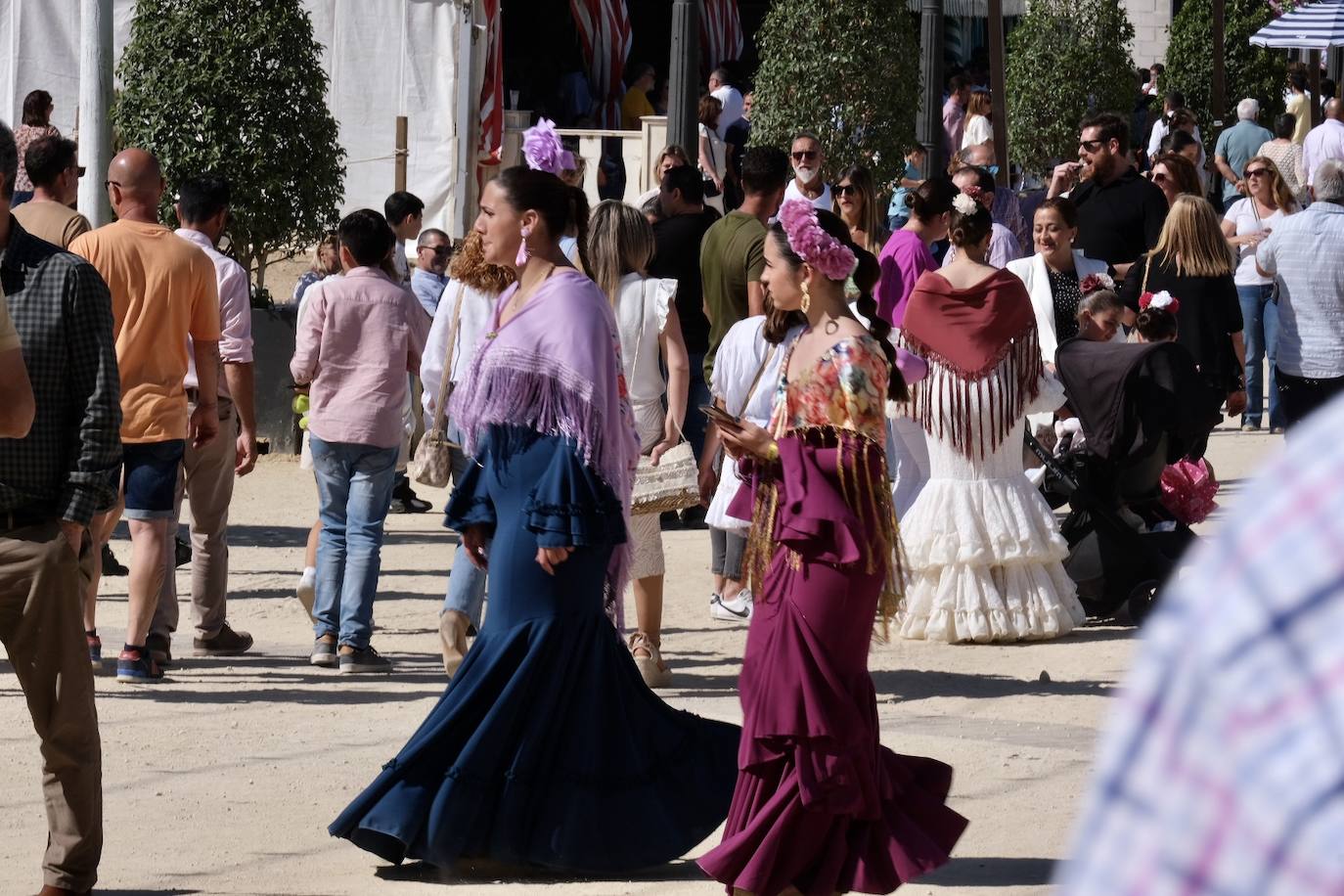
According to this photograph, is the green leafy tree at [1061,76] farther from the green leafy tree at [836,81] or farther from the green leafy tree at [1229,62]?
the green leafy tree at [836,81]

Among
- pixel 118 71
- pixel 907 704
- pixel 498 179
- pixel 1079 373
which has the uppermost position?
pixel 118 71

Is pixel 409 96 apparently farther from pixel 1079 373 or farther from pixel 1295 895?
pixel 1295 895

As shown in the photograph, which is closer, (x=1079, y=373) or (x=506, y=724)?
(x=506, y=724)

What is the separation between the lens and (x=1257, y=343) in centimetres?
1614

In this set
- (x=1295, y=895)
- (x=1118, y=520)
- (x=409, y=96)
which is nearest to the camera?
(x=1295, y=895)

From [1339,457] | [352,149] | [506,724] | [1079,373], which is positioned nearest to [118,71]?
[352,149]

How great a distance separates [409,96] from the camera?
19.4m

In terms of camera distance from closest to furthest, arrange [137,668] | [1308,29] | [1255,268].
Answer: [137,668] → [1255,268] → [1308,29]

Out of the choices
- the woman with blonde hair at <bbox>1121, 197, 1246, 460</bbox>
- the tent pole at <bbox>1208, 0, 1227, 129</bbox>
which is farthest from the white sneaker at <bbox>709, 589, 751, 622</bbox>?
the tent pole at <bbox>1208, 0, 1227, 129</bbox>

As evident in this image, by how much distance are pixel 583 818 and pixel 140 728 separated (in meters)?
2.51

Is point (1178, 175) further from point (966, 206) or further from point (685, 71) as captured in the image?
point (966, 206)

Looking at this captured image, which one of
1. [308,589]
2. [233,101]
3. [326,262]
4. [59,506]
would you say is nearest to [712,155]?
[233,101]

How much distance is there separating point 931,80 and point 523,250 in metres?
13.5

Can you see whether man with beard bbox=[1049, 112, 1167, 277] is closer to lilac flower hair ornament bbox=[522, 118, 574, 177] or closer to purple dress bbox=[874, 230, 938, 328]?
purple dress bbox=[874, 230, 938, 328]
